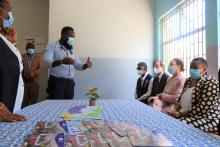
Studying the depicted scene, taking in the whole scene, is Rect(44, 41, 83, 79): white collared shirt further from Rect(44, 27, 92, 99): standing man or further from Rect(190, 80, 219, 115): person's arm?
Rect(190, 80, 219, 115): person's arm

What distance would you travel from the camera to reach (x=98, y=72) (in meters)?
5.87

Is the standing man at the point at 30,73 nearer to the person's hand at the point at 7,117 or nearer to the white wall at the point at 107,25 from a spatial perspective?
the white wall at the point at 107,25

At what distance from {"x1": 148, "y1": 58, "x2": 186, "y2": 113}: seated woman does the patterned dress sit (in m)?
1.07

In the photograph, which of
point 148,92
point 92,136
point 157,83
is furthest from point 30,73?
point 92,136

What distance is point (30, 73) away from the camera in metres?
5.35

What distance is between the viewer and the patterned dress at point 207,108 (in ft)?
7.86

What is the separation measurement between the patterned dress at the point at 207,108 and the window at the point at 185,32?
1.43 metres

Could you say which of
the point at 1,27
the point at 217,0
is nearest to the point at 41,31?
the point at 217,0

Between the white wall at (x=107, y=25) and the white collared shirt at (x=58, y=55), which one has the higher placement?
the white wall at (x=107, y=25)

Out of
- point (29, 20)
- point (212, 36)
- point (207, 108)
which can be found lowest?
point (207, 108)

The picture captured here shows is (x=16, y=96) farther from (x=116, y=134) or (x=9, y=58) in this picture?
(x=116, y=134)

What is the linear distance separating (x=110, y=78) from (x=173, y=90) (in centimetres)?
234

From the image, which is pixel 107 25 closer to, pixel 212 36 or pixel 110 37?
pixel 110 37

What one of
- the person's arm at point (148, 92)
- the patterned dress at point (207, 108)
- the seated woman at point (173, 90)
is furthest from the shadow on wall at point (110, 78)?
the patterned dress at point (207, 108)
